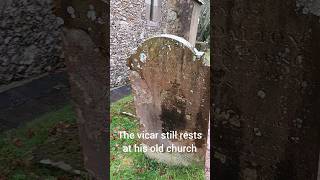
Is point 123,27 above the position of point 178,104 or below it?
above

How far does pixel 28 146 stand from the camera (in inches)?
118

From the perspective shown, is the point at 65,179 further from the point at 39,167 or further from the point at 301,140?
the point at 301,140

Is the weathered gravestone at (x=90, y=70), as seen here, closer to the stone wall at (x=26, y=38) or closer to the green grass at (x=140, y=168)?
the stone wall at (x=26, y=38)

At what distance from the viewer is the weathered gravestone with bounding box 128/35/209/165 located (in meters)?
4.53

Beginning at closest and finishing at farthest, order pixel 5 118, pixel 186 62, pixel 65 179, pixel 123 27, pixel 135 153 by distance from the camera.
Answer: pixel 65 179, pixel 5 118, pixel 186 62, pixel 135 153, pixel 123 27

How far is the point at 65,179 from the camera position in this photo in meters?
2.40

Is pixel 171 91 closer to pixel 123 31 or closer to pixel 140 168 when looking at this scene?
pixel 140 168

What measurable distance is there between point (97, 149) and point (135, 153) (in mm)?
3266

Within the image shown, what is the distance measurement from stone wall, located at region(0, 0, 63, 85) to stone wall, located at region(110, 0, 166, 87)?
4400mm

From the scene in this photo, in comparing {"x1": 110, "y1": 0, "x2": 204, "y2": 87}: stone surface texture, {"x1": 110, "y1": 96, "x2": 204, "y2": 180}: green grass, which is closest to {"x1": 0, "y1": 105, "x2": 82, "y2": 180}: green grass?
{"x1": 110, "y1": 96, "x2": 204, "y2": 180}: green grass

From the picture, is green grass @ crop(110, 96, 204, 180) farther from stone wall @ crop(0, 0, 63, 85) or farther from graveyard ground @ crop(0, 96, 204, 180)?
stone wall @ crop(0, 0, 63, 85)

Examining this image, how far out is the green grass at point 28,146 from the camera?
8.33 feet

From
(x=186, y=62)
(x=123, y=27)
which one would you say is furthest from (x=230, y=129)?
(x=123, y=27)

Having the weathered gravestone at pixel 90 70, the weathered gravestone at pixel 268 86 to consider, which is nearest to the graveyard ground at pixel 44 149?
the weathered gravestone at pixel 90 70
